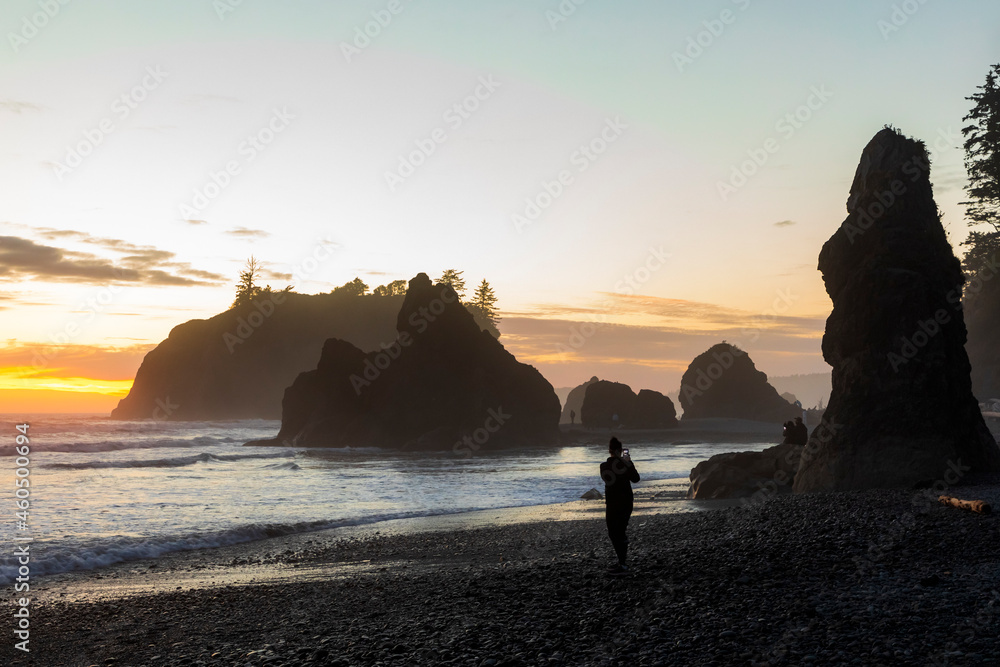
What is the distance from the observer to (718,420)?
103375 millimetres

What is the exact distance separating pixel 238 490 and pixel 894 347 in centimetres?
2667

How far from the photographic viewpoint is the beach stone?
351 feet

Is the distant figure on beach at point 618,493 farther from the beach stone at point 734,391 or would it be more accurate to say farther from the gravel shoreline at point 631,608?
the beach stone at point 734,391

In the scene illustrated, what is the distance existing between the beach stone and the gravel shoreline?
319 ft

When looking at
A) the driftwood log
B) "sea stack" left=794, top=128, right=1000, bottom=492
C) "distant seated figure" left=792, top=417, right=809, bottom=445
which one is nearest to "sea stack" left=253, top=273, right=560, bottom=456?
"distant seated figure" left=792, top=417, right=809, bottom=445

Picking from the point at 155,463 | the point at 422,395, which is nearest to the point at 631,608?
the point at 155,463

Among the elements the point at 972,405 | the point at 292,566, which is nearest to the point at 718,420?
the point at 972,405

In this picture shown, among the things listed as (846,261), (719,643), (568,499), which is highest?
(846,261)

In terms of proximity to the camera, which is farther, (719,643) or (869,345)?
(869,345)

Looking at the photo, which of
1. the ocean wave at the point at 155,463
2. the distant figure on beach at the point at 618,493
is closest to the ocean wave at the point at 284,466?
the ocean wave at the point at 155,463

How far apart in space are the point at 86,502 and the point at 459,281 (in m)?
128

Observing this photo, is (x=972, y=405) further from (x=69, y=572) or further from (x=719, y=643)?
(x=69, y=572)

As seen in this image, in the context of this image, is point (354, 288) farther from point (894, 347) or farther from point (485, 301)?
point (894, 347)

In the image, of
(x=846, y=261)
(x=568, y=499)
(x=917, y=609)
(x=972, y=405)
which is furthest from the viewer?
(x=568, y=499)
